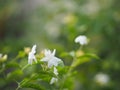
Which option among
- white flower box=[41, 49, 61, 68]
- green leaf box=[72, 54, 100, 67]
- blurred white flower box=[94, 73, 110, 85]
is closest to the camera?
white flower box=[41, 49, 61, 68]

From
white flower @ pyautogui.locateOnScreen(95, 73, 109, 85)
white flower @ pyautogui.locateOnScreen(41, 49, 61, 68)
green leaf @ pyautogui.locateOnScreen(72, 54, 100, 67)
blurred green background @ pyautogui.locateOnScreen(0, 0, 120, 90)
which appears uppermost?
blurred green background @ pyautogui.locateOnScreen(0, 0, 120, 90)

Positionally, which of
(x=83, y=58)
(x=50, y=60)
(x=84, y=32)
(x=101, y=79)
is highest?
(x=84, y=32)

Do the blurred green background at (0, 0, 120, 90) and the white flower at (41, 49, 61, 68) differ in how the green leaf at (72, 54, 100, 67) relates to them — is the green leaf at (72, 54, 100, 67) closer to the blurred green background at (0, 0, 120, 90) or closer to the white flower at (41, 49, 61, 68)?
the white flower at (41, 49, 61, 68)

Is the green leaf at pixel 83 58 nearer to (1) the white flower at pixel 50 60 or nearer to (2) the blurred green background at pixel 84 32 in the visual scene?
(1) the white flower at pixel 50 60

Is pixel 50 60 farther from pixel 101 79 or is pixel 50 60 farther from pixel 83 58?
pixel 101 79

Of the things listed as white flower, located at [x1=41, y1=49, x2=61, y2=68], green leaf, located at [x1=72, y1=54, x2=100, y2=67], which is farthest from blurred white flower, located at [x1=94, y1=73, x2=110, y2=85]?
white flower, located at [x1=41, y1=49, x2=61, y2=68]

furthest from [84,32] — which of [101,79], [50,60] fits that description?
[50,60]

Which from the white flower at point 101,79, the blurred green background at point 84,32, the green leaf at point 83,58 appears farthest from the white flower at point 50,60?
the white flower at point 101,79
